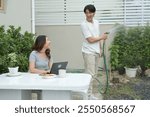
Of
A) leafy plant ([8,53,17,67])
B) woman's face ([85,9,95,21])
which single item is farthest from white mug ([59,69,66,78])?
woman's face ([85,9,95,21])

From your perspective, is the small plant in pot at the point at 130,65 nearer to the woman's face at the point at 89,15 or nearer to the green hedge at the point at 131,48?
the green hedge at the point at 131,48

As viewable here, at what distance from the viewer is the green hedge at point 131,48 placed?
7.76m

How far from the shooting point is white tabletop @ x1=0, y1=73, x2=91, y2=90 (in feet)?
11.8

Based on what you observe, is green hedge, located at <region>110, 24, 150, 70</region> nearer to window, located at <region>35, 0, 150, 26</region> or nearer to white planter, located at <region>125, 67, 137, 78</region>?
white planter, located at <region>125, 67, 137, 78</region>

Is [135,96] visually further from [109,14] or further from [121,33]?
[109,14]

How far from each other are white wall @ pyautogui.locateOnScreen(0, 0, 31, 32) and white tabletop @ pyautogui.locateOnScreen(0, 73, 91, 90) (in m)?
3.13

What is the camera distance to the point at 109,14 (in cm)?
848

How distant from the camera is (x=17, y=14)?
7395 millimetres

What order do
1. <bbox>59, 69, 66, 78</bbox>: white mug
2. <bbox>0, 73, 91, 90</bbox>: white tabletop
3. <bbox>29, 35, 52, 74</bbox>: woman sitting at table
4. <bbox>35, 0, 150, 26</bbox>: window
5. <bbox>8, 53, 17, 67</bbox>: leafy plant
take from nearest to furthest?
<bbox>0, 73, 91, 90</bbox>: white tabletop
<bbox>59, 69, 66, 78</bbox>: white mug
<bbox>29, 35, 52, 74</bbox>: woman sitting at table
<bbox>8, 53, 17, 67</bbox>: leafy plant
<bbox>35, 0, 150, 26</bbox>: window

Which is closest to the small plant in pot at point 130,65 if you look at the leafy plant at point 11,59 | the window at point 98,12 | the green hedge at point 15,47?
the window at point 98,12

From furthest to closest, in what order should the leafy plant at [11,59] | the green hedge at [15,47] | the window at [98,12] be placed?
the window at [98,12]
the green hedge at [15,47]
the leafy plant at [11,59]

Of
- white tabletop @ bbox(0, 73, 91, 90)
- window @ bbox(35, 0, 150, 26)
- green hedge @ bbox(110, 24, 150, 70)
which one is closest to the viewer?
white tabletop @ bbox(0, 73, 91, 90)

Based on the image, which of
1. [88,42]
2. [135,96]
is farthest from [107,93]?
[88,42]

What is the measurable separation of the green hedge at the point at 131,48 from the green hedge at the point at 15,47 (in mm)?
2426
